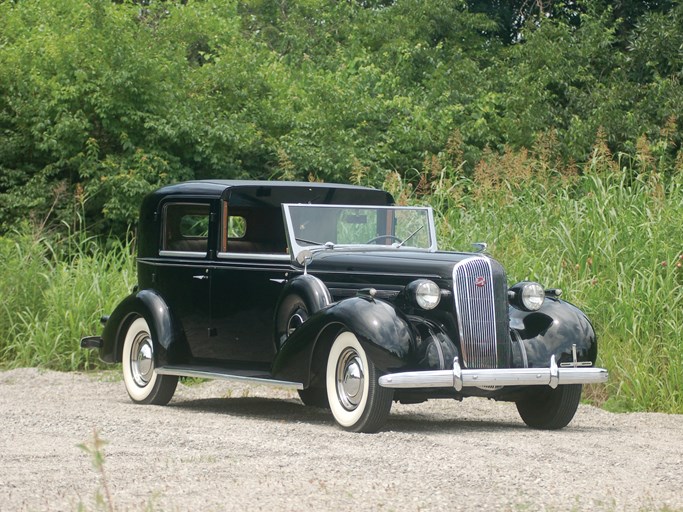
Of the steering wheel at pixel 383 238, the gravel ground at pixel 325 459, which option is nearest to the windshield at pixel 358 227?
the steering wheel at pixel 383 238

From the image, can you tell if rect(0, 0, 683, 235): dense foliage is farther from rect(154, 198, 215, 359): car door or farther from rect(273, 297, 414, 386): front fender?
rect(273, 297, 414, 386): front fender

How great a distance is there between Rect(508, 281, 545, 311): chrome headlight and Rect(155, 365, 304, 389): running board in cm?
168

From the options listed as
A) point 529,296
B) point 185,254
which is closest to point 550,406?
point 529,296

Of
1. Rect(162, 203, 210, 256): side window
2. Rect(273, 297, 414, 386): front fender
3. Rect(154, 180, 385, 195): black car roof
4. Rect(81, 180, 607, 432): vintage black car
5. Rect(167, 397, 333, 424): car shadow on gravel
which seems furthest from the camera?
Rect(162, 203, 210, 256): side window

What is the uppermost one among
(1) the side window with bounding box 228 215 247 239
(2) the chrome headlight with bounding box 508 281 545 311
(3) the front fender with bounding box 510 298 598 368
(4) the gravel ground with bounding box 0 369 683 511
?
(1) the side window with bounding box 228 215 247 239

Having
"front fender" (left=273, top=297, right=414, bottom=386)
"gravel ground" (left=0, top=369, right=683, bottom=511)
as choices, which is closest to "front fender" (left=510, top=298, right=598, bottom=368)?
"gravel ground" (left=0, top=369, right=683, bottom=511)

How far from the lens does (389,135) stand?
2017cm

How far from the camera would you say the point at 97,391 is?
1069cm

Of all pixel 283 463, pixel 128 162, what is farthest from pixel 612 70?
pixel 283 463

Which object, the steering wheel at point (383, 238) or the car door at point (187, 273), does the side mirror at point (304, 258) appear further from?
the car door at point (187, 273)

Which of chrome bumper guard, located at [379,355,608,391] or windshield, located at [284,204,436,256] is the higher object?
windshield, located at [284,204,436,256]

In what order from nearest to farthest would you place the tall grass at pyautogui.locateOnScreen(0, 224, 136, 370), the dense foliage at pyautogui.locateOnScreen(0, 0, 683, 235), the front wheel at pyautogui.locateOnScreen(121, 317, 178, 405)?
the front wheel at pyautogui.locateOnScreen(121, 317, 178, 405), the tall grass at pyautogui.locateOnScreen(0, 224, 136, 370), the dense foliage at pyautogui.locateOnScreen(0, 0, 683, 235)

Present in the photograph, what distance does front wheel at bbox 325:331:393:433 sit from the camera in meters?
7.50

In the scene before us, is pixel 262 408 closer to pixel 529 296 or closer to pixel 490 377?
pixel 529 296
